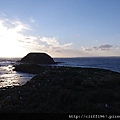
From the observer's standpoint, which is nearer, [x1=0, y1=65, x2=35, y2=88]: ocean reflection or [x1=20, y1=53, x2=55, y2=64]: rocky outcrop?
[x1=0, y1=65, x2=35, y2=88]: ocean reflection

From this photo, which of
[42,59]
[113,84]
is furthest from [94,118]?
[42,59]

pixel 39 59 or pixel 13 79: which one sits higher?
pixel 39 59

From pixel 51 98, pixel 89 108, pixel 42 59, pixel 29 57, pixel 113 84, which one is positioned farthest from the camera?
pixel 29 57

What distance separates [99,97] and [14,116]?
702 centimetres

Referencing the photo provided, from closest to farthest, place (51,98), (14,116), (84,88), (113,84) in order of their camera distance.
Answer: (14,116), (51,98), (84,88), (113,84)

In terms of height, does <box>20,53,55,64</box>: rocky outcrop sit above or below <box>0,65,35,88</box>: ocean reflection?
above

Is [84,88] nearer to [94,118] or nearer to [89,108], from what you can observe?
[89,108]

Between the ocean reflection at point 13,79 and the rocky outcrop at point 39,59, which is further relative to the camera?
the rocky outcrop at point 39,59

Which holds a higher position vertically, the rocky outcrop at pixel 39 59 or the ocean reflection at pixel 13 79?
the rocky outcrop at pixel 39 59

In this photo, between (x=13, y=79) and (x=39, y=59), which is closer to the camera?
(x=13, y=79)

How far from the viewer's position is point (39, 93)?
16109 millimetres

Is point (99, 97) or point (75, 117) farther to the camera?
point (99, 97)

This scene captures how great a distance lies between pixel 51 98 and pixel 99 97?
3780 millimetres

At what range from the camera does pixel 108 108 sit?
39.3ft
